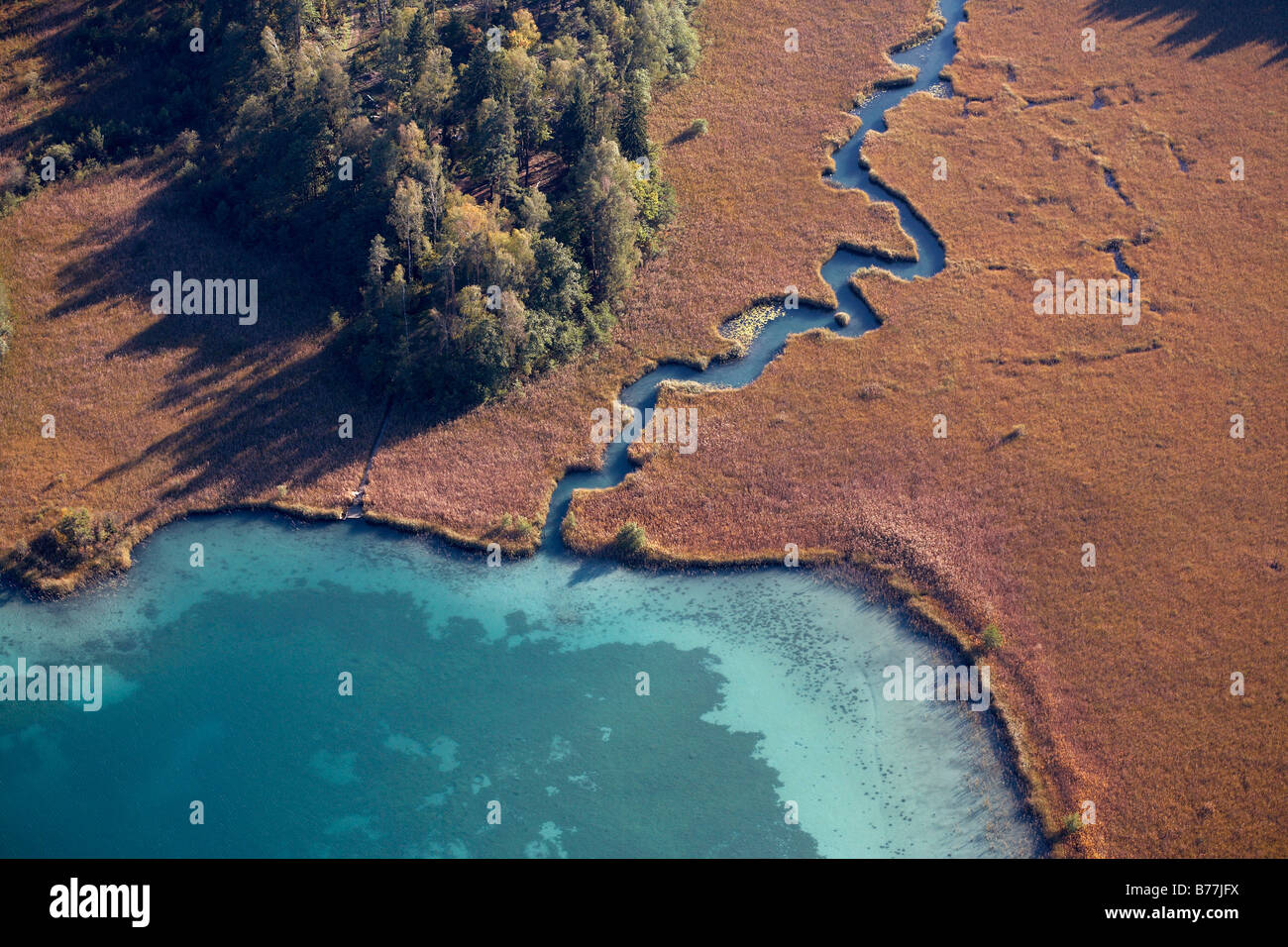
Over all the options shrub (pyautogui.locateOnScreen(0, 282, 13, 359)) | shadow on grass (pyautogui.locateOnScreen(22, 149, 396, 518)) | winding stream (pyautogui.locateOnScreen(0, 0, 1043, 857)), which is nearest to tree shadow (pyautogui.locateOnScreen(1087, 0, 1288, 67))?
winding stream (pyautogui.locateOnScreen(0, 0, 1043, 857))

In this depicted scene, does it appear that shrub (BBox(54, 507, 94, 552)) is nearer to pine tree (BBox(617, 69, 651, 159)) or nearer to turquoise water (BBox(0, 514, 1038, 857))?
turquoise water (BBox(0, 514, 1038, 857))

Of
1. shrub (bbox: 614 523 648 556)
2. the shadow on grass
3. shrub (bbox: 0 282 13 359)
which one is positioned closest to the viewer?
shrub (bbox: 614 523 648 556)

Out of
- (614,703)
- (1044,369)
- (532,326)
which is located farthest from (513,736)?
(1044,369)

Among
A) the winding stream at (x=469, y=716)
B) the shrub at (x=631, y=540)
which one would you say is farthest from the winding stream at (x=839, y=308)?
the winding stream at (x=469, y=716)

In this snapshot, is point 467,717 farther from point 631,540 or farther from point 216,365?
point 216,365

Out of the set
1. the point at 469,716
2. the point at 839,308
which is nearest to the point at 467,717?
→ the point at 469,716

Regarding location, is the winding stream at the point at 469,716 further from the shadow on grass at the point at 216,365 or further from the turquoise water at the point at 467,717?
the shadow on grass at the point at 216,365

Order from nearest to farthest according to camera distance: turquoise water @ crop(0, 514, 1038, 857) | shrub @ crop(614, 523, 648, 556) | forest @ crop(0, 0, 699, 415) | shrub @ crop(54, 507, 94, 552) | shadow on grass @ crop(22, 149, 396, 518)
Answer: turquoise water @ crop(0, 514, 1038, 857) < shrub @ crop(54, 507, 94, 552) < shrub @ crop(614, 523, 648, 556) < shadow on grass @ crop(22, 149, 396, 518) < forest @ crop(0, 0, 699, 415)
